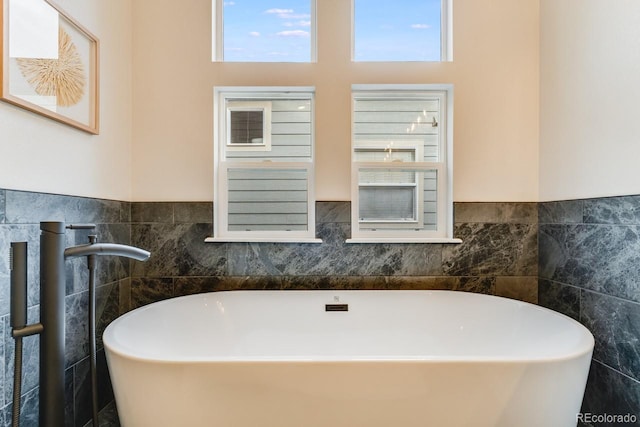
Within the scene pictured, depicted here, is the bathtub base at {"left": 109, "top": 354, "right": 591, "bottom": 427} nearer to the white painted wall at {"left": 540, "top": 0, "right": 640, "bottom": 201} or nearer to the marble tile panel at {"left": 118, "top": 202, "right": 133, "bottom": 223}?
the white painted wall at {"left": 540, "top": 0, "right": 640, "bottom": 201}

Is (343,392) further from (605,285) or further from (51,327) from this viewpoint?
(605,285)

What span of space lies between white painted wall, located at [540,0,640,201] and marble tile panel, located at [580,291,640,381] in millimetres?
489

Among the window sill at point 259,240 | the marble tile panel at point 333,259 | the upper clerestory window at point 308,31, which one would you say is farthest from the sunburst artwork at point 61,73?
the marble tile panel at point 333,259

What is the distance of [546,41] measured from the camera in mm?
1989

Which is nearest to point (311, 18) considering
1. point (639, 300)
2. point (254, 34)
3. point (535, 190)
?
point (254, 34)

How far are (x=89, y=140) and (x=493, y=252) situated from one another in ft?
7.54

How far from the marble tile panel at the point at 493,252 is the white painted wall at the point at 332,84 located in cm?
21

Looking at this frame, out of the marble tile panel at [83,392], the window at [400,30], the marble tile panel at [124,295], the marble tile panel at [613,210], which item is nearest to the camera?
the marble tile panel at [613,210]

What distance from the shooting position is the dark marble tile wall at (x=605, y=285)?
1.42m

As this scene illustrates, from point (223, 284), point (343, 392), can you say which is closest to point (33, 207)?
point (223, 284)

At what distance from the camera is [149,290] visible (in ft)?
6.73

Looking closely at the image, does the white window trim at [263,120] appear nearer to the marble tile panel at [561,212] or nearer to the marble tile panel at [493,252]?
the marble tile panel at [493,252]

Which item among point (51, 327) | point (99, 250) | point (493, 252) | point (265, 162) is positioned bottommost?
point (51, 327)

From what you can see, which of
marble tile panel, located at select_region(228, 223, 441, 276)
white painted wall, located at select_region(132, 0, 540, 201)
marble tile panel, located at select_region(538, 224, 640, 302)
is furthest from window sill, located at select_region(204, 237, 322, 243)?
marble tile panel, located at select_region(538, 224, 640, 302)
